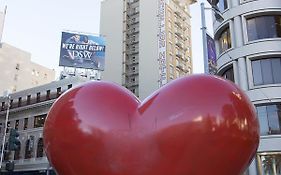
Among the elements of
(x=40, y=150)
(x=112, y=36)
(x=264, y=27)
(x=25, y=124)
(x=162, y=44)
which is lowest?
(x=40, y=150)

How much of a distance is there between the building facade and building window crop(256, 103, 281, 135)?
19.6 metres

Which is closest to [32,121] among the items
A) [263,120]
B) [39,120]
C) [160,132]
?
[39,120]

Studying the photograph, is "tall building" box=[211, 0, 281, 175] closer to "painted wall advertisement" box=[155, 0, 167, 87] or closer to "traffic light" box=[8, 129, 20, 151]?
"traffic light" box=[8, 129, 20, 151]

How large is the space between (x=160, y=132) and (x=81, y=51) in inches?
1373

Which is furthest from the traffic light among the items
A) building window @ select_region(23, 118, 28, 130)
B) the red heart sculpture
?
building window @ select_region(23, 118, 28, 130)

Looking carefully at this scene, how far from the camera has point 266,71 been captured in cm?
2456

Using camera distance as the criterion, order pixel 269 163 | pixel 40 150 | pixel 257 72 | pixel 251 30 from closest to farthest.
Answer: pixel 269 163, pixel 257 72, pixel 251 30, pixel 40 150

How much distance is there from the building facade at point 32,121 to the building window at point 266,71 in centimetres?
1835

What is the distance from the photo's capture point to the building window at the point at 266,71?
24250 mm

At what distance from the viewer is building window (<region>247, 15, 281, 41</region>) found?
1001 inches

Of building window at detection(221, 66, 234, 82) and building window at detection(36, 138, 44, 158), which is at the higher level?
building window at detection(221, 66, 234, 82)

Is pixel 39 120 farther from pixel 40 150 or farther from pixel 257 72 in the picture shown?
pixel 257 72

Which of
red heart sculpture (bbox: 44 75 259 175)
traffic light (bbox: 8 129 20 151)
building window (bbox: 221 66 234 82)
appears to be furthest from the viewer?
building window (bbox: 221 66 234 82)

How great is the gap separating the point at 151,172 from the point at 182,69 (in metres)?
57.8
